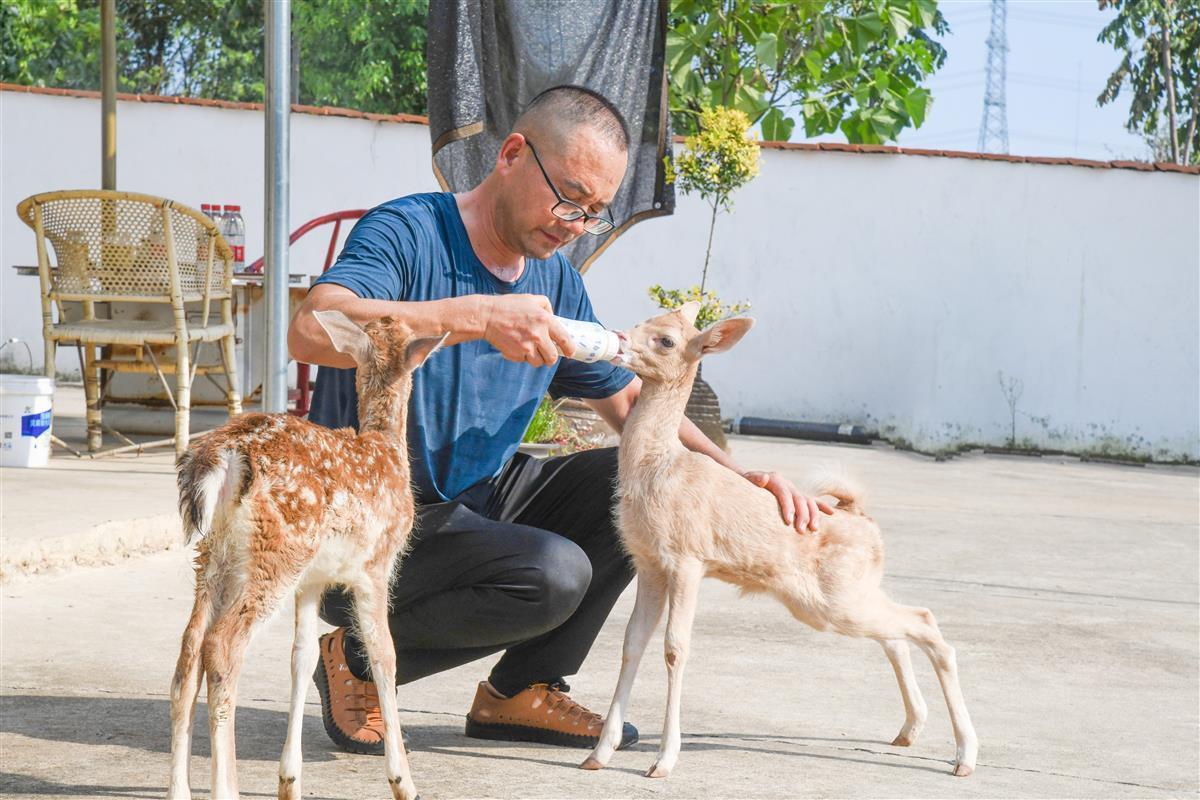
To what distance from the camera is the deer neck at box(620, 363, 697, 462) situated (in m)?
3.10

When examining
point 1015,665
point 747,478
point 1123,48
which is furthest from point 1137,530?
point 1123,48

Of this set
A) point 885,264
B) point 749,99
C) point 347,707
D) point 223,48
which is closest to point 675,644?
point 347,707

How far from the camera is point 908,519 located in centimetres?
683

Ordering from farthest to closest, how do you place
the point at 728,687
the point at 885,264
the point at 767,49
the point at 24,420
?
the point at 885,264 → the point at 767,49 → the point at 24,420 → the point at 728,687

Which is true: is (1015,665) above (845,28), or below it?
below

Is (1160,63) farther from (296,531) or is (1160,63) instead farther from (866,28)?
(296,531)

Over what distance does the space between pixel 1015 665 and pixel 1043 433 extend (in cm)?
736


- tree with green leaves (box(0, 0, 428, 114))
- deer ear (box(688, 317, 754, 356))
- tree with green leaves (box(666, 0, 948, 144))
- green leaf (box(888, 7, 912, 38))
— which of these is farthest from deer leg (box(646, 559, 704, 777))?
tree with green leaves (box(0, 0, 428, 114))

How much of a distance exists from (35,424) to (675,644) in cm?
414

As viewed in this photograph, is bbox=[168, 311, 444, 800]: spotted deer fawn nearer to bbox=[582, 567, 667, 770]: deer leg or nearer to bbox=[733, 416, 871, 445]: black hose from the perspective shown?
bbox=[582, 567, 667, 770]: deer leg

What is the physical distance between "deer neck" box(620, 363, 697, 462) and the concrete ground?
2.30 ft

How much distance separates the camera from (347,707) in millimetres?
3033

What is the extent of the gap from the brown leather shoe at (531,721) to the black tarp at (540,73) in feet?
11.7

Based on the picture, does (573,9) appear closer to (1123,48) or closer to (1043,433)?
(1043,433)
